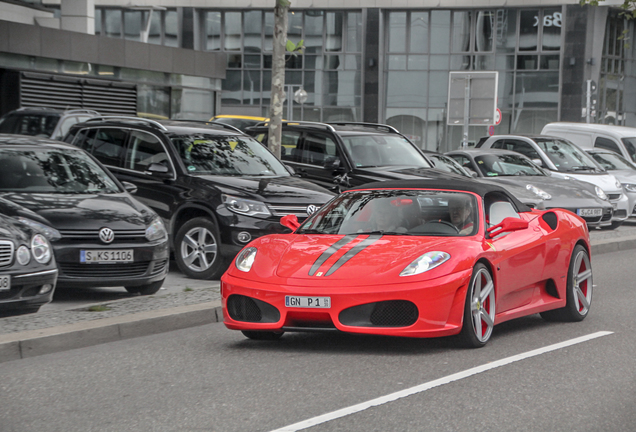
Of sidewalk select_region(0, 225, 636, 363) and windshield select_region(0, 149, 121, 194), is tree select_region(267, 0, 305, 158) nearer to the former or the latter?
windshield select_region(0, 149, 121, 194)

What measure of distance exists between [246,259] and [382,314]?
4.18 ft

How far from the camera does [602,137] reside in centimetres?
2366

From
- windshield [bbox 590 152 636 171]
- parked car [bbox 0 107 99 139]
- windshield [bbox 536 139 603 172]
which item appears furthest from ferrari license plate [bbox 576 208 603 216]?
parked car [bbox 0 107 99 139]

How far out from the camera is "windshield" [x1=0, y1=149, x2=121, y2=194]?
32.1 feet

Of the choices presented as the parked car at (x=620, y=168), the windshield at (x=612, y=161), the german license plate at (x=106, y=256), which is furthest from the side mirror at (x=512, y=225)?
the windshield at (x=612, y=161)

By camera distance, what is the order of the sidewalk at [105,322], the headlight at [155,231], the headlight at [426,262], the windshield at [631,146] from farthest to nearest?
the windshield at [631,146] → the headlight at [155,231] → the sidewalk at [105,322] → the headlight at [426,262]

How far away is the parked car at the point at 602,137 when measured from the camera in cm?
2327

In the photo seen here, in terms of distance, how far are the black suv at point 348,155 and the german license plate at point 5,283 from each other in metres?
7.39

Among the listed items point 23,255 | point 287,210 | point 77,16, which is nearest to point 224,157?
point 287,210

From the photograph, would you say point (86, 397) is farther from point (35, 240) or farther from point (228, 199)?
point (228, 199)

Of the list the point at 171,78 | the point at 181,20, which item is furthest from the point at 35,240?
the point at 181,20

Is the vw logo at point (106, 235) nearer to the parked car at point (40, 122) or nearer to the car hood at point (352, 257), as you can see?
the car hood at point (352, 257)

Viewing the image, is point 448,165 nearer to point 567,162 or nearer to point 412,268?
point 567,162

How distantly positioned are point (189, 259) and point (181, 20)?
3950 centimetres
